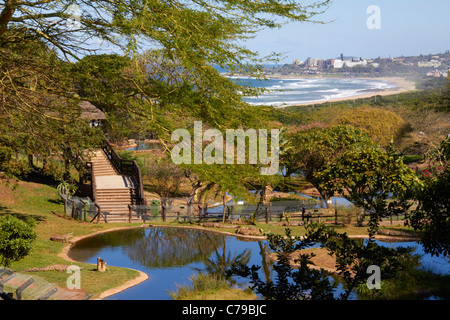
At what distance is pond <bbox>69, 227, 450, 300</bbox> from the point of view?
48.7 feet

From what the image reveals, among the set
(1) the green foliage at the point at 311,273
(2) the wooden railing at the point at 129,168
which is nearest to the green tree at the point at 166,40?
(1) the green foliage at the point at 311,273

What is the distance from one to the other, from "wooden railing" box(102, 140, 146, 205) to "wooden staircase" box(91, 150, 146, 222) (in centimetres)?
22

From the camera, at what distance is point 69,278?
13336 millimetres

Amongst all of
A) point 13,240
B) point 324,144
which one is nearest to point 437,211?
point 13,240

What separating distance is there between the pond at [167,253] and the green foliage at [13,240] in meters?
2.97

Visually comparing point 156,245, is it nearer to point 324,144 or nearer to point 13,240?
point 13,240

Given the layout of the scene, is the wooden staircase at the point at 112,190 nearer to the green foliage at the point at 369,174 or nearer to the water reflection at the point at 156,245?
the water reflection at the point at 156,245

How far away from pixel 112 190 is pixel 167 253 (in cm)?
1093

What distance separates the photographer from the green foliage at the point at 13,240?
1420 centimetres

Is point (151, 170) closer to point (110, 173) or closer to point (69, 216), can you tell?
point (110, 173)

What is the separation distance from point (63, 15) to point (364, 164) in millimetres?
15088

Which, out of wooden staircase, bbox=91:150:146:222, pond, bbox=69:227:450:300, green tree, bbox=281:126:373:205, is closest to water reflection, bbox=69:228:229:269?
pond, bbox=69:227:450:300

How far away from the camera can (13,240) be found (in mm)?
14242
